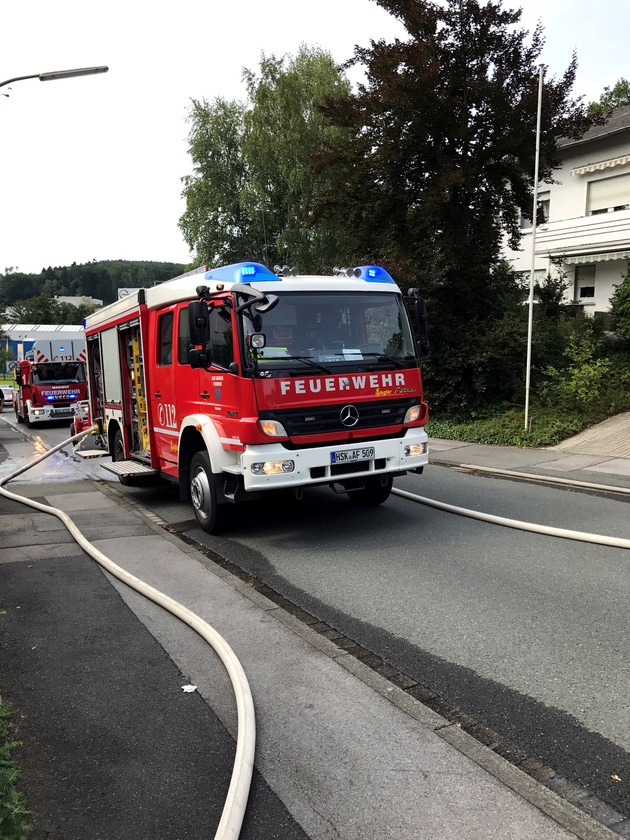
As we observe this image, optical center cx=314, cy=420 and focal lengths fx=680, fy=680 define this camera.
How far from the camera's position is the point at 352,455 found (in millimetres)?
6871

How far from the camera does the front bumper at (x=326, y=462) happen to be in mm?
6488

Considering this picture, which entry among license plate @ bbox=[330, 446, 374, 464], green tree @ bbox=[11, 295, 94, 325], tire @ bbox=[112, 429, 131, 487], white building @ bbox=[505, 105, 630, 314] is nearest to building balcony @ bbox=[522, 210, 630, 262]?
white building @ bbox=[505, 105, 630, 314]

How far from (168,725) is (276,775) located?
0.74m

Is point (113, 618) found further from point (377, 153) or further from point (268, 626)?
point (377, 153)

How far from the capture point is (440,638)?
4.53m

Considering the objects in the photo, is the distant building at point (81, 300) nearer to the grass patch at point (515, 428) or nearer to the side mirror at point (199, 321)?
the grass patch at point (515, 428)

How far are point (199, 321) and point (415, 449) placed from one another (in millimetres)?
2644

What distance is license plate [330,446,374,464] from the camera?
6.77 metres

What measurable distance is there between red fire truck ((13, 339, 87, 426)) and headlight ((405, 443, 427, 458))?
18596 millimetres

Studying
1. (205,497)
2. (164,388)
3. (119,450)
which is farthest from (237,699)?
(119,450)

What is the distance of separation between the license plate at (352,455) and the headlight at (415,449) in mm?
486

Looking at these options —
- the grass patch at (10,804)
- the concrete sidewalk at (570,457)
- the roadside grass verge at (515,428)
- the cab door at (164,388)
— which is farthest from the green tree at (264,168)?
the grass patch at (10,804)

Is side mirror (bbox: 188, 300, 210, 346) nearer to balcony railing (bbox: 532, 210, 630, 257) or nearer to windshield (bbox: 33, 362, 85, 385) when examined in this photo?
balcony railing (bbox: 532, 210, 630, 257)

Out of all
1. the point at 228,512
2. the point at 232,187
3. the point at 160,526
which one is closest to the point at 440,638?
the point at 228,512
